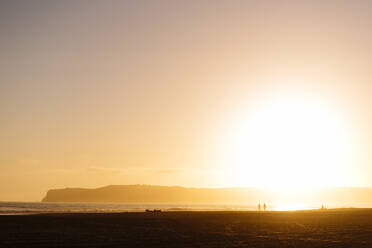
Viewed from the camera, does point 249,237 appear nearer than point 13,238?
No

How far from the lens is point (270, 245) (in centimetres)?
2180

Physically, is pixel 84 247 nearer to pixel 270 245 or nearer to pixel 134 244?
pixel 134 244

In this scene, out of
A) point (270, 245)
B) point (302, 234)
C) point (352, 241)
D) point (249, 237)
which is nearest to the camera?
point (270, 245)

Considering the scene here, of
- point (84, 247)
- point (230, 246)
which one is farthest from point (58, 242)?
point (230, 246)

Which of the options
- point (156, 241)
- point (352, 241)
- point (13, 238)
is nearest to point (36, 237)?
point (13, 238)

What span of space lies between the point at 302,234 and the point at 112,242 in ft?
40.1

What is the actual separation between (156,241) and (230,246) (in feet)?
14.1

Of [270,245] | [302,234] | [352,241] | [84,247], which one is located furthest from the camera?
[302,234]

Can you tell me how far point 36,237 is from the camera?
963 inches

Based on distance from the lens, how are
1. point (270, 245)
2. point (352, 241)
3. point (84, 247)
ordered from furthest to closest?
point (352, 241) → point (270, 245) → point (84, 247)

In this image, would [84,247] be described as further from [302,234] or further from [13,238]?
[302,234]

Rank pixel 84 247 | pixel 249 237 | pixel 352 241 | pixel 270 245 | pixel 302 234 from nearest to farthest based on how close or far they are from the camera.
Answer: pixel 84 247 < pixel 270 245 < pixel 352 241 < pixel 249 237 < pixel 302 234

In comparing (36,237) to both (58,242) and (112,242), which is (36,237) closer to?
(58,242)

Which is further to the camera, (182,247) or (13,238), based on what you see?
(13,238)
